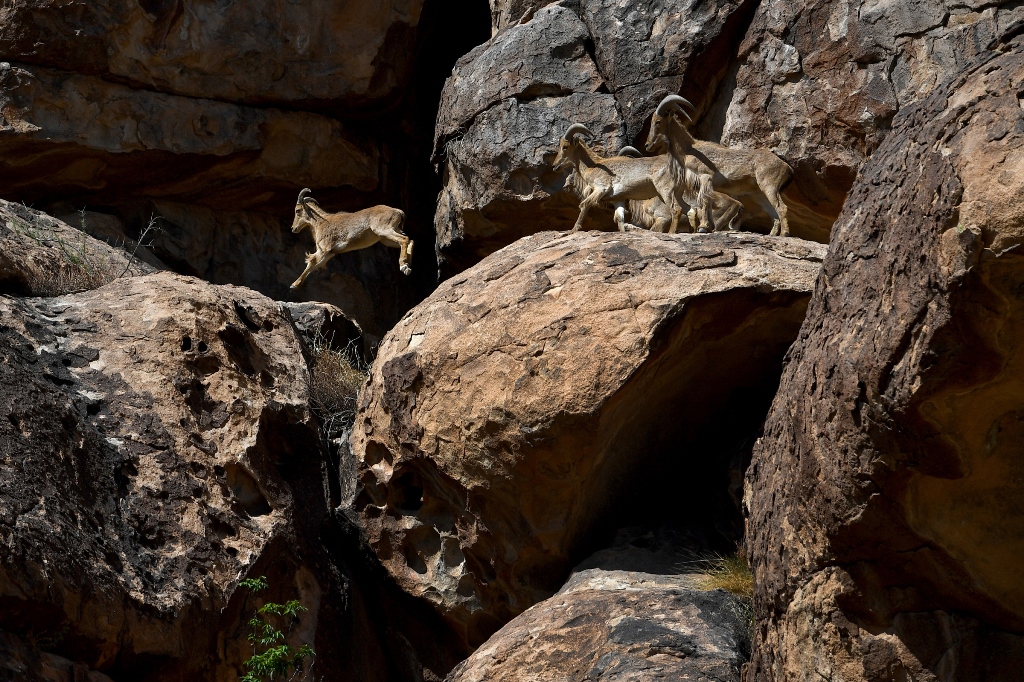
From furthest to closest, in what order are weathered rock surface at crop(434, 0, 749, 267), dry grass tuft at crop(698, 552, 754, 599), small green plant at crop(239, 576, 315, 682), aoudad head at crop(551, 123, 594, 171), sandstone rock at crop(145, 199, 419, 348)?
sandstone rock at crop(145, 199, 419, 348) < weathered rock surface at crop(434, 0, 749, 267) < aoudad head at crop(551, 123, 594, 171) < dry grass tuft at crop(698, 552, 754, 599) < small green plant at crop(239, 576, 315, 682)

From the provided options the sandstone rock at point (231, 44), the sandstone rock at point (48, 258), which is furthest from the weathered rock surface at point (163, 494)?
the sandstone rock at point (231, 44)

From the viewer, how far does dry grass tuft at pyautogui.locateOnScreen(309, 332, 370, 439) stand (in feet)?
29.5

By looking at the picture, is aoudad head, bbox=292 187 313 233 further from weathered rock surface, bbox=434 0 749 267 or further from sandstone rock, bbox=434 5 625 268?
sandstone rock, bbox=434 5 625 268

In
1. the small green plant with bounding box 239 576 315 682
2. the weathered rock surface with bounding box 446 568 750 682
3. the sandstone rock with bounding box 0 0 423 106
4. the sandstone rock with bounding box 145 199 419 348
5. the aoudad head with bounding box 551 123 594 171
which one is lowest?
the weathered rock surface with bounding box 446 568 750 682

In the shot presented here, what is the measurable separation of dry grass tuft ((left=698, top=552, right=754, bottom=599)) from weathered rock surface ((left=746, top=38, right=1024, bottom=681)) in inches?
47.3

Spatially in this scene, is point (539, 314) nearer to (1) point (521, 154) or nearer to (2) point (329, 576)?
(2) point (329, 576)

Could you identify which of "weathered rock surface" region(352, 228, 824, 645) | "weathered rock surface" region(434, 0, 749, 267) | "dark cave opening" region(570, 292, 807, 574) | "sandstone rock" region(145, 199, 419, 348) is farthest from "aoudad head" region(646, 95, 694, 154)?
"sandstone rock" region(145, 199, 419, 348)

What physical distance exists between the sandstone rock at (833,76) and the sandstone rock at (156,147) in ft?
20.4

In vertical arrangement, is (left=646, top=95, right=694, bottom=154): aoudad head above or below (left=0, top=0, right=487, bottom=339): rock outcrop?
below

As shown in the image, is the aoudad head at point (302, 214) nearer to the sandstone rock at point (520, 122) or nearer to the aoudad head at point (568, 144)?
the sandstone rock at point (520, 122)

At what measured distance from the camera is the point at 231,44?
14.4 meters

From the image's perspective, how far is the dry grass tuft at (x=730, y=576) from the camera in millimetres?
6816

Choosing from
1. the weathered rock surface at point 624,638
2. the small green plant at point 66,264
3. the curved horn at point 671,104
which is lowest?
the weathered rock surface at point 624,638

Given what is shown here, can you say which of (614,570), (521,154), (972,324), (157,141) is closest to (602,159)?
(521,154)
